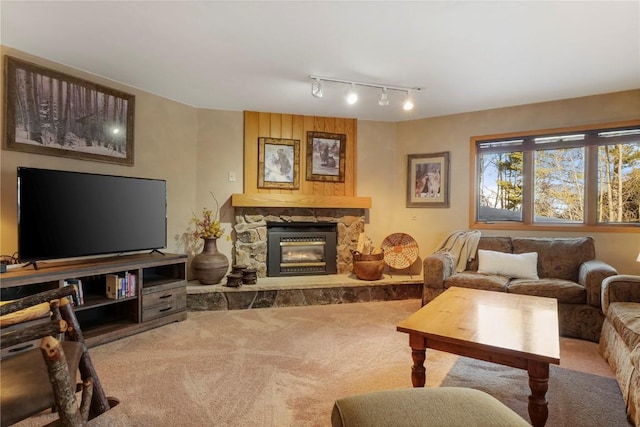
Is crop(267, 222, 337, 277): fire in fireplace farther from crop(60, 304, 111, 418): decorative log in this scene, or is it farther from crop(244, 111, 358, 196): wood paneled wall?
crop(60, 304, 111, 418): decorative log

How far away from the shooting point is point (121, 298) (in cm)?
→ 280

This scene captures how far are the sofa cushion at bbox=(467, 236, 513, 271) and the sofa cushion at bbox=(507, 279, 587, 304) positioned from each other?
0.56 meters

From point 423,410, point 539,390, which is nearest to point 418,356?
point 539,390

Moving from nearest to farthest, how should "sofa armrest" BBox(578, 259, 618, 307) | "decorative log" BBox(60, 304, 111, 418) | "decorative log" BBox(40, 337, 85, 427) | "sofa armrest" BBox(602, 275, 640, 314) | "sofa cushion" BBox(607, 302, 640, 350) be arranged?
"decorative log" BBox(40, 337, 85, 427) < "decorative log" BBox(60, 304, 111, 418) < "sofa cushion" BBox(607, 302, 640, 350) < "sofa armrest" BBox(602, 275, 640, 314) < "sofa armrest" BBox(578, 259, 618, 307)

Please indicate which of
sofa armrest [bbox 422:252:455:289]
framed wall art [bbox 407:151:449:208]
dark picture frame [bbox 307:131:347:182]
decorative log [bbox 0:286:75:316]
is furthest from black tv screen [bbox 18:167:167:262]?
framed wall art [bbox 407:151:449:208]

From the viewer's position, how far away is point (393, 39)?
2408 millimetres

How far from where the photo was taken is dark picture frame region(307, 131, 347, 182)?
435cm

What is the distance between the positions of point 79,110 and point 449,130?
4.07 meters

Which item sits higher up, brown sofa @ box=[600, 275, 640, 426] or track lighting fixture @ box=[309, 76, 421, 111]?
track lighting fixture @ box=[309, 76, 421, 111]

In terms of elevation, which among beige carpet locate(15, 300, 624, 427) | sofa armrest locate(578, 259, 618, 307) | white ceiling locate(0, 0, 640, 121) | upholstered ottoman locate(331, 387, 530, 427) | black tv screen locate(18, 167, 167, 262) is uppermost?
white ceiling locate(0, 0, 640, 121)

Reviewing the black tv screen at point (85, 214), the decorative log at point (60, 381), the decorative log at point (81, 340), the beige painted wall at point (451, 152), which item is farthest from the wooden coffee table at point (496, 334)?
the black tv screen at point (85, 214)

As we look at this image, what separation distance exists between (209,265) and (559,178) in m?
4.08

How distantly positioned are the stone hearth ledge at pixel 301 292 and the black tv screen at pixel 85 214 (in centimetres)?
75

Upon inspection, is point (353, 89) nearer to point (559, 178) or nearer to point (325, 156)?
point (325, 156)
